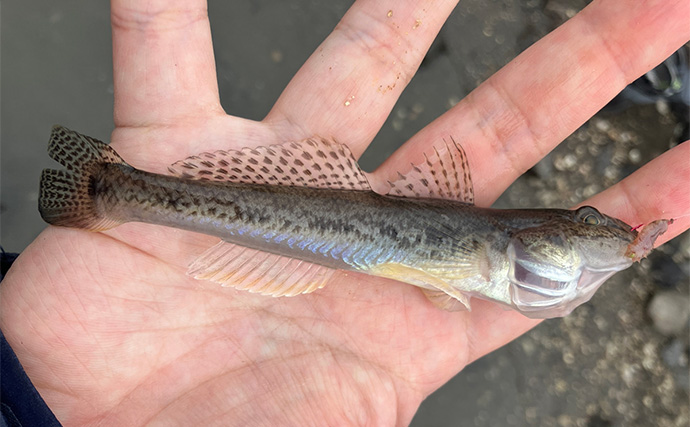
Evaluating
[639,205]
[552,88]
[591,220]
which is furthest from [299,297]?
[639,205]

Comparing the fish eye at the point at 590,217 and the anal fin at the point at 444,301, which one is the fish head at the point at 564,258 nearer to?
the fish eye at the point at 590,217

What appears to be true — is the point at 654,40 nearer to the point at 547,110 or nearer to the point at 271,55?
the point at 547,110

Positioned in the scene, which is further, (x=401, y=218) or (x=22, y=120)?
(x=22, y=120)

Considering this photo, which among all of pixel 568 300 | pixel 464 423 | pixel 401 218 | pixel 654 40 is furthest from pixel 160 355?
pixel 654 40

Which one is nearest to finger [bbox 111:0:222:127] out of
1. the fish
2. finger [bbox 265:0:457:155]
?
the fish

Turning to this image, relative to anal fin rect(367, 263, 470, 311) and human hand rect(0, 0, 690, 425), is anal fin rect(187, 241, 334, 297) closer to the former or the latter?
human hand rect(0, 0, 690, 425)

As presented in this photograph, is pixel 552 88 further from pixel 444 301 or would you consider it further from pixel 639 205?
pixel 444 301
